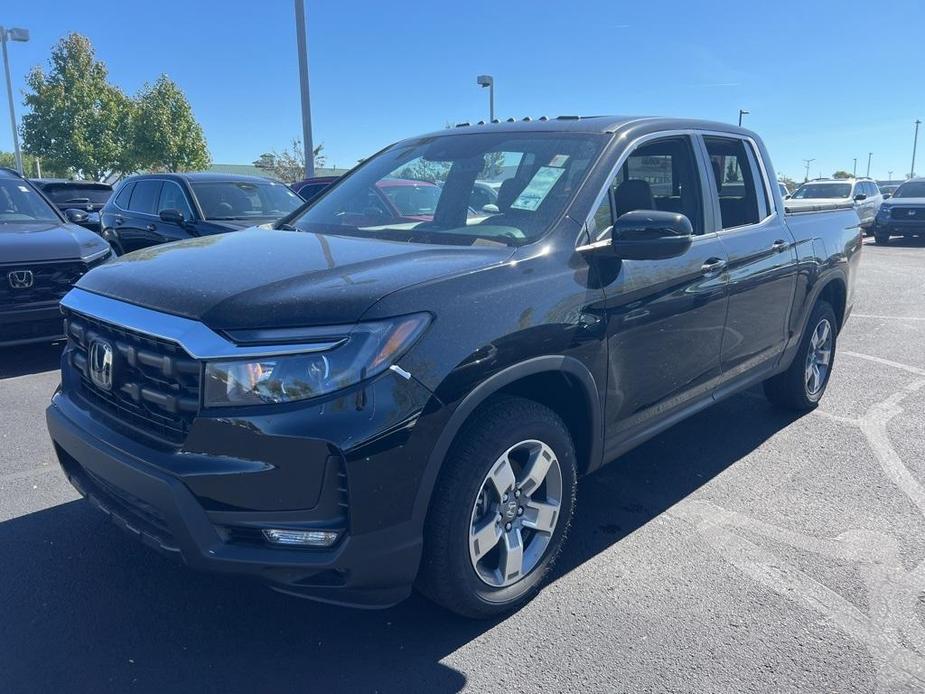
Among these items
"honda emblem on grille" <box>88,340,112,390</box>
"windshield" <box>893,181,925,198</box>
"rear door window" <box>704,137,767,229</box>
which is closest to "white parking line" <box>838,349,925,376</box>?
"rear door window" <box>704,137,767,229</box>

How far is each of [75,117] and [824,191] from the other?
3035 cm

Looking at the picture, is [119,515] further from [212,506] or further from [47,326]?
[47,326]

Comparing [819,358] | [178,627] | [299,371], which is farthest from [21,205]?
[819,358]

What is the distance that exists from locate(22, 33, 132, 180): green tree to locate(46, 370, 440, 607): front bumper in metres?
35.4

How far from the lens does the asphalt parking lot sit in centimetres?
256

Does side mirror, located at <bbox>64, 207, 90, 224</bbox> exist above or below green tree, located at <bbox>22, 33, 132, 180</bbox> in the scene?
below

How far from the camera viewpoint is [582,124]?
11.8 ft

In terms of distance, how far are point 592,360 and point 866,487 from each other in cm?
214

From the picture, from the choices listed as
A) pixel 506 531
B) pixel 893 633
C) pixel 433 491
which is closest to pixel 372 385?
pixel 433 491

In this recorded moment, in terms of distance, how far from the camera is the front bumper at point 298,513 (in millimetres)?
2252

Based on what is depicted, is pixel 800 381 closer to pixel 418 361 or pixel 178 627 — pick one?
pixel 418 361

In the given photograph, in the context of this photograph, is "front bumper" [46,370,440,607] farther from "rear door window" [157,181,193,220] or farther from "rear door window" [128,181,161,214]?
"rear door window" [128,181,161,214]

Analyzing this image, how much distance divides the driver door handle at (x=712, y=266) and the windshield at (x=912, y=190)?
19947 millimetres

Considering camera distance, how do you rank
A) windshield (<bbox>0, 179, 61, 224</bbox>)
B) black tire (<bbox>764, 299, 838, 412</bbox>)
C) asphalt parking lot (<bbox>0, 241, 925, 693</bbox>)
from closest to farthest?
asphalt parking lot (<bbox>0, 241, 925, 693</bbox>) → black tire (<bbox>764, 299, 838, 412</bbox>) → windshield (<bbox>0, 179, 61, 224</bbox>)
